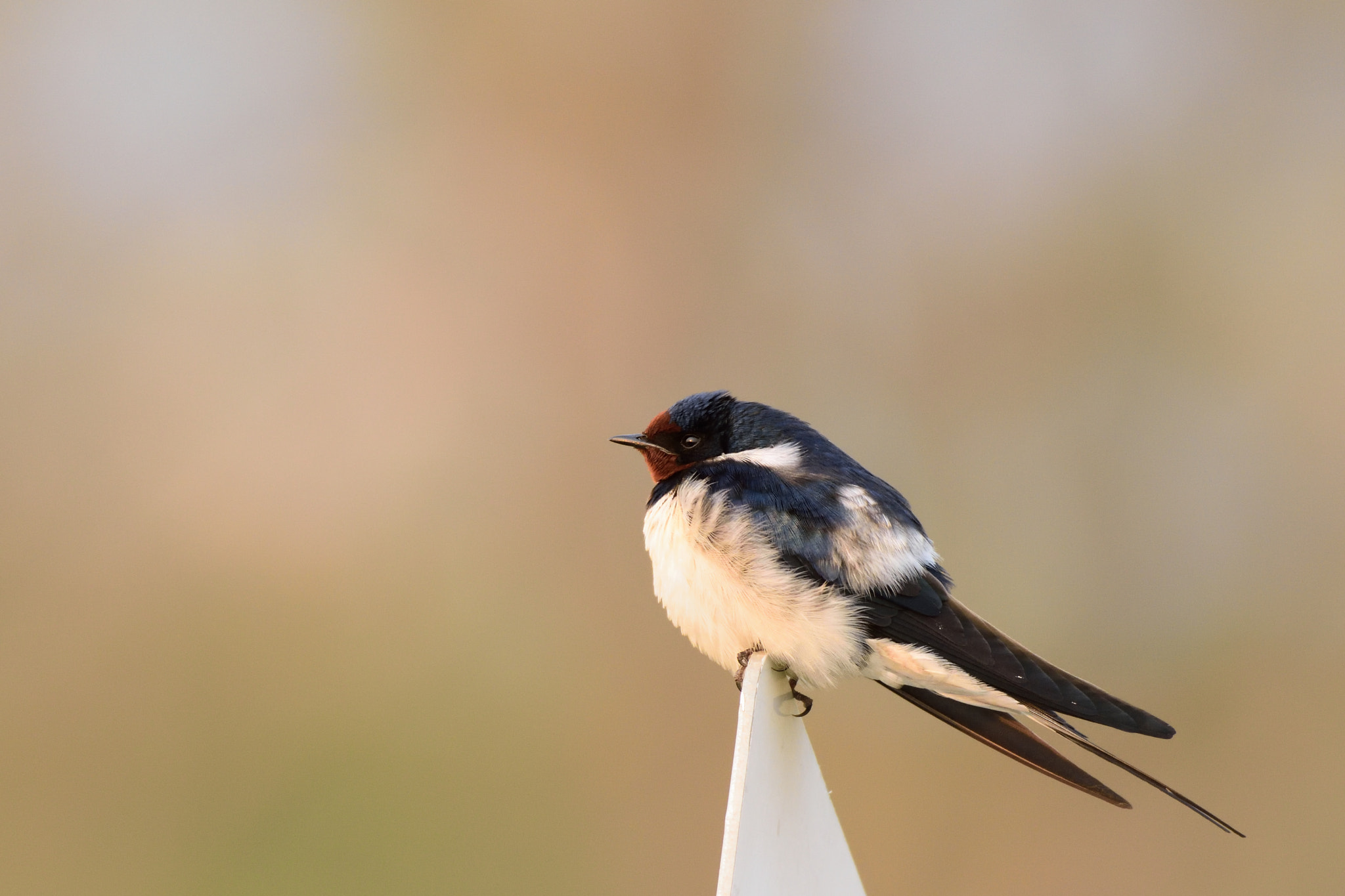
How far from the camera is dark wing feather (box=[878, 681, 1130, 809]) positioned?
969 mm

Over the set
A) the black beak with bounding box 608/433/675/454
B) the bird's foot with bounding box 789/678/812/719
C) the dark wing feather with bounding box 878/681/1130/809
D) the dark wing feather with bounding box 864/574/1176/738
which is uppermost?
the black beak with bounding box 608/433/675/454

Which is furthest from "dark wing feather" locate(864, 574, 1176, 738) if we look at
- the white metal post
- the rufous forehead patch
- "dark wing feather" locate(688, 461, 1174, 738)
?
the rufous forehead patch

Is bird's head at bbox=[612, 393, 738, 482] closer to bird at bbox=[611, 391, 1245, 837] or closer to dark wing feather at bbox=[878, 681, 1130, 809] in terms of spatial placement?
bird at bbox=[611, 391, 1245, 837]

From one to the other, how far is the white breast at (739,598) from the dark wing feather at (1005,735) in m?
0.10

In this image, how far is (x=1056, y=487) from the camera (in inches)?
97.4

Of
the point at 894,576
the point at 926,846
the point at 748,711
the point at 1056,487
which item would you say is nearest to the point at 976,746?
the point at 926,846

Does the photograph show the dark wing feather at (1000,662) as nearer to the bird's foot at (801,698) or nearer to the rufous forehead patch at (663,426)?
the bird's foot at (801,698)

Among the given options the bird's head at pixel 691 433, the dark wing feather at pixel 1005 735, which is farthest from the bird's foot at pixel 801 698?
the bird's head at pixel 691 433

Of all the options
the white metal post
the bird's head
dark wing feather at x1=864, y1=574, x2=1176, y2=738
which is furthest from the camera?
the bird's head

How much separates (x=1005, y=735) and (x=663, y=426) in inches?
19.4

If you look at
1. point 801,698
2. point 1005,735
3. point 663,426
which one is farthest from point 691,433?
point 1005,735

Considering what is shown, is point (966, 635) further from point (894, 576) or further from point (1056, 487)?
point (1056, 487)

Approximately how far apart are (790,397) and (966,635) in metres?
1.55

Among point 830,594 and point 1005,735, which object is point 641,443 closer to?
point 830,594
